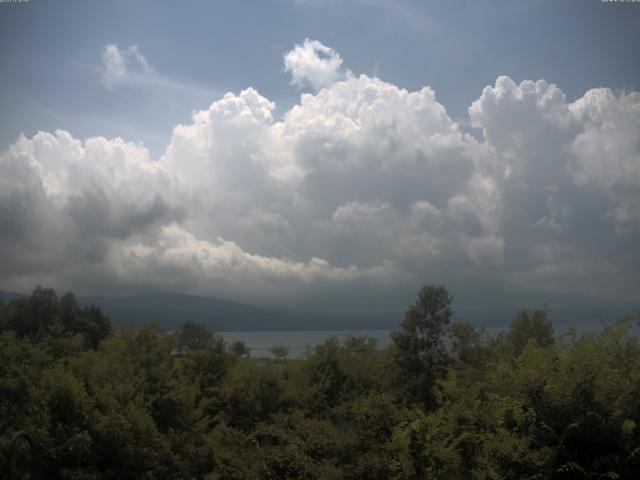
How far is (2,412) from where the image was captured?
19359mm

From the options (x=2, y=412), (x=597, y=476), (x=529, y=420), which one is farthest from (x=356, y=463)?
(x=2, y=412)

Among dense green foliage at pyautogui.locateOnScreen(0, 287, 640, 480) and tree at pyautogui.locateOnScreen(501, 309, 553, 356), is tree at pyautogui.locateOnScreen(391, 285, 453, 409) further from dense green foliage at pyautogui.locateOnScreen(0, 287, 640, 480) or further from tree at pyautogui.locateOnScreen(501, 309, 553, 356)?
dense green foliage at pyautogui.locateOnScreen(0, 287, 640, 480)

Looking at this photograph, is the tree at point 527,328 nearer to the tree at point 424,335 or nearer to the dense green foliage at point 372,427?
the tree at point 424,335

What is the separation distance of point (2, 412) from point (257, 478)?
1139 centimetres

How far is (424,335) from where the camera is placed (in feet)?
126

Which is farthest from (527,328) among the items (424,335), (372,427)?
(372,427)

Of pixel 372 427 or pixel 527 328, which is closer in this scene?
pixel 372 427

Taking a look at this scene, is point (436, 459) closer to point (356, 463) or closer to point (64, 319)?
point (356, 463)

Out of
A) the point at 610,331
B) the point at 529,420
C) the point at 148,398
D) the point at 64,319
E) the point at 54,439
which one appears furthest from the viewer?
the point at 64,319

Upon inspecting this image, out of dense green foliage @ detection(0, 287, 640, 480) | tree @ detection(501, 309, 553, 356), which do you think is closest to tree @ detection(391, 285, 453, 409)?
tree @ detection(501, 309, 553, 356)

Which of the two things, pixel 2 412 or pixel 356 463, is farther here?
pixel 2 412

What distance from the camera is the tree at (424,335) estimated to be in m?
37.8

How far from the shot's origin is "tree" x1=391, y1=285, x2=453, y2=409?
37812 millimetres

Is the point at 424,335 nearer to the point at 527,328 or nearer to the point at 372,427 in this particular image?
the point at 527,328
